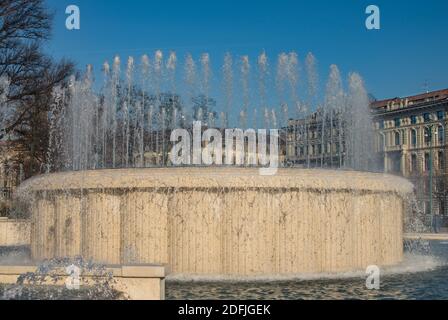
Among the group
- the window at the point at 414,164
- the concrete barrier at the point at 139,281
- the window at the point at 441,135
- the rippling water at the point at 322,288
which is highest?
the window at the point at 441,135

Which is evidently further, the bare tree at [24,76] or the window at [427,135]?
the window at [427,135]

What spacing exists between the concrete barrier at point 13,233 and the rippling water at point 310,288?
13.1 m

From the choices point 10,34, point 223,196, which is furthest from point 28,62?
point 223,196

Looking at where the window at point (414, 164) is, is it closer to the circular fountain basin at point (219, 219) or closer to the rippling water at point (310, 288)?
the rippling water at point (310, 288)

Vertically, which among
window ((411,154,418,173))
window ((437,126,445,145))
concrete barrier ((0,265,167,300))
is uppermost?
window ((437,126,445,145))

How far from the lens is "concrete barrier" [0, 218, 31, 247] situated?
2230cm

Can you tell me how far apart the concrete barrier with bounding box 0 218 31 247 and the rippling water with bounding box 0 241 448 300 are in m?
13.1

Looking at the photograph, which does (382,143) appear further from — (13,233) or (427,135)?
(13,233)

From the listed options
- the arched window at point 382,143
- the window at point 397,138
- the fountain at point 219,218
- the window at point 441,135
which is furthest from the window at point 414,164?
the fountain at point 219,218

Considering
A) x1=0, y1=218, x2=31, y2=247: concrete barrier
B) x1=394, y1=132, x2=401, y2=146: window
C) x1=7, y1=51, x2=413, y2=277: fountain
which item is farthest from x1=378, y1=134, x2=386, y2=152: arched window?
x1=7, y1=51, x2=413, y2=277: fountain

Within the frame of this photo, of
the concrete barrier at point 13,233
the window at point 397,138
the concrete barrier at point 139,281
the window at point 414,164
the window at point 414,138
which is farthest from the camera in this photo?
the window at point 397,138

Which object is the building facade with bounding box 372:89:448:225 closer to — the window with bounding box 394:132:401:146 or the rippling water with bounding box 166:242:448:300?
the window with bounding box 394:132:401:146

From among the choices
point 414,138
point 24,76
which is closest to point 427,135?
point 414,138

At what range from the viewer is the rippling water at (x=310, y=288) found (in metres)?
9.23
